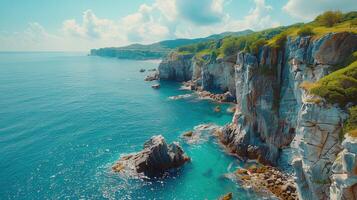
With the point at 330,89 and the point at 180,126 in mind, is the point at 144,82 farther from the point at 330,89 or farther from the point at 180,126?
the point at 330,89

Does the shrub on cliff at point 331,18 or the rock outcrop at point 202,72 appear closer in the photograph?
the shrub on cliff at point 331,18

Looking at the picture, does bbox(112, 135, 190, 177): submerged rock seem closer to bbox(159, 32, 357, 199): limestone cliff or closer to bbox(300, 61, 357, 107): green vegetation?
bbox(159, 32, 357, 199): limestone cliff

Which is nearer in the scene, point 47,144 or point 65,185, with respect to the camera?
point 65,185

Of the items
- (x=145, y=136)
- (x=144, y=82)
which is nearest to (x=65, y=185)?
(x=145, y=136)

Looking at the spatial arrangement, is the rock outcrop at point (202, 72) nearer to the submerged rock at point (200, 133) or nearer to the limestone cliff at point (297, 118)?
the submerged rock at point (200, 133)

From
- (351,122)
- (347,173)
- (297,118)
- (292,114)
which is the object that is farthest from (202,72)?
(347,173)

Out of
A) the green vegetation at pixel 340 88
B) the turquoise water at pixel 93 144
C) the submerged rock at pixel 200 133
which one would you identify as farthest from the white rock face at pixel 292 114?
the turquoise water at pixel 93 144
